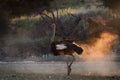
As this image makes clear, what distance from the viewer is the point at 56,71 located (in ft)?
35.4

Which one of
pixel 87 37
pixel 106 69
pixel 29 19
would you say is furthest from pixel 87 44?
pixel 29 19

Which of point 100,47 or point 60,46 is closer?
point 60,46

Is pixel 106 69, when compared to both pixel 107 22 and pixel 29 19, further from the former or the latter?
pixel 29 19

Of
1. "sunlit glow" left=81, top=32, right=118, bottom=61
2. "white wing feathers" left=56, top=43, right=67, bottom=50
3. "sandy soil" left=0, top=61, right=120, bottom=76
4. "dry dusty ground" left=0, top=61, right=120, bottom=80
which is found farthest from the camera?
"sunlit glow" left=81, top=32, right=118, bottom=61

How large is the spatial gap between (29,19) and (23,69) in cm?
147

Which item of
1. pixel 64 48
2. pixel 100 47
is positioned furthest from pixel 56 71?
pixel 100 47

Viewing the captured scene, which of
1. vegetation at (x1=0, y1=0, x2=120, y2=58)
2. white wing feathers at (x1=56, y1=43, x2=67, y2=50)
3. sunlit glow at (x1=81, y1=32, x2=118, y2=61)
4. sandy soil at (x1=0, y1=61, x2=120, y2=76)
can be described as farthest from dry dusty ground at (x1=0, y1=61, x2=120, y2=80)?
white wing feathers at (x1=56, y1=43, x2=67, y2=50)

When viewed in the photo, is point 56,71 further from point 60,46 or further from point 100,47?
point 100,47

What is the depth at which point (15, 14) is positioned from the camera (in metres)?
11.7

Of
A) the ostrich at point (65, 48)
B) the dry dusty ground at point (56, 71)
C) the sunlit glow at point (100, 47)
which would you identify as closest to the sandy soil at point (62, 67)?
the dry dusty ground at point (56, 71)

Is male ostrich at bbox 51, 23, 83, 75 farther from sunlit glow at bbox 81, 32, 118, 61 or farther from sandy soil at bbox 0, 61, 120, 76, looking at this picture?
sunlit glow at bbox 81, 32, 118, 61

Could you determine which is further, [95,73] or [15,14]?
[15,14]

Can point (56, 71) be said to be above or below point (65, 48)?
below

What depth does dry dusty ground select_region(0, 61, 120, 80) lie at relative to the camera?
10000 mm
